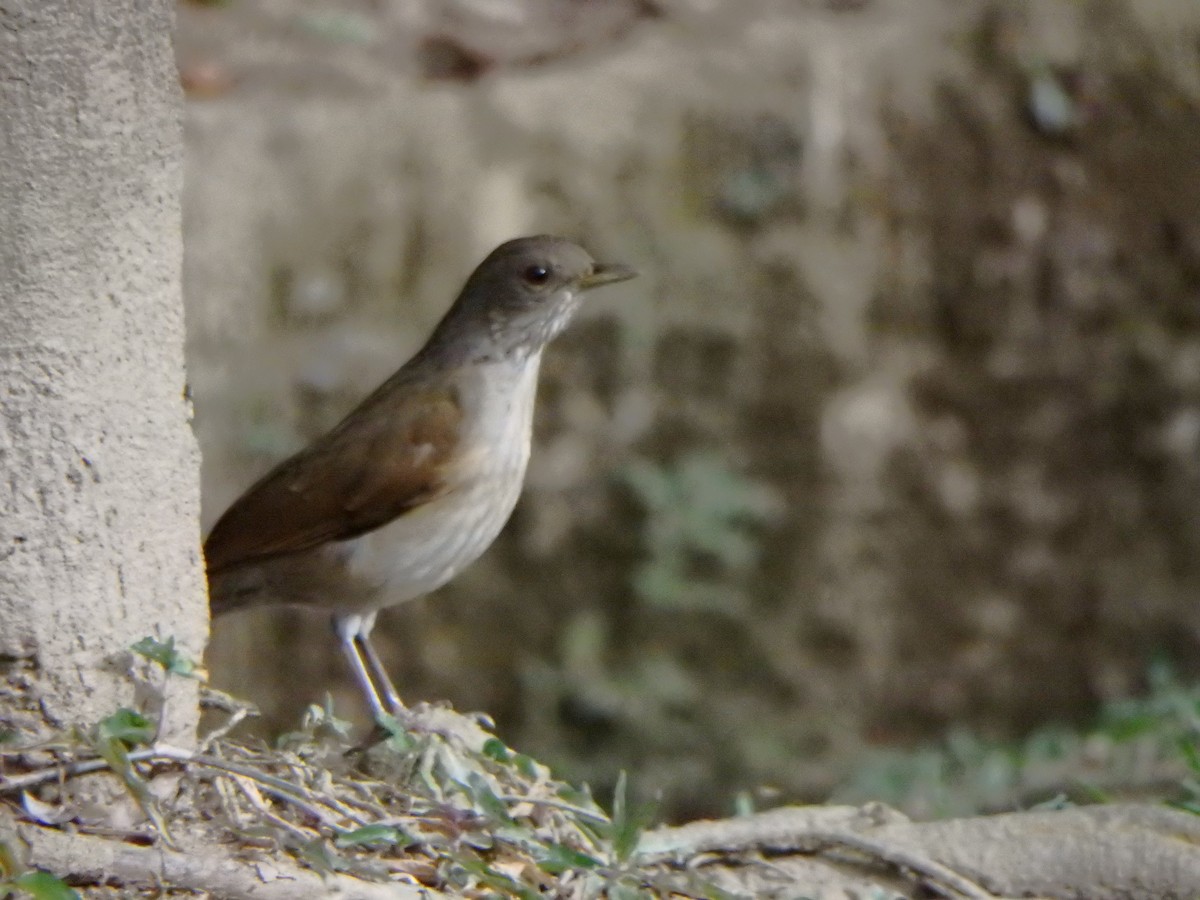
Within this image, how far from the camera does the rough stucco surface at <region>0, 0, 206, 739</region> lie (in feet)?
11.9

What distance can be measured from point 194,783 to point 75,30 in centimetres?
149

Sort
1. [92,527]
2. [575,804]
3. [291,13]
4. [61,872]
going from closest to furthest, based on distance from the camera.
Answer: [61,872] → [92,527] → [575,804] → [291,13]

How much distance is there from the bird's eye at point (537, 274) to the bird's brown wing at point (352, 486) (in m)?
0.45

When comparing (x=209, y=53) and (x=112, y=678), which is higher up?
(x=209, y=53)

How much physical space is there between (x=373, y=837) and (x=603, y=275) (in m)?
2.42

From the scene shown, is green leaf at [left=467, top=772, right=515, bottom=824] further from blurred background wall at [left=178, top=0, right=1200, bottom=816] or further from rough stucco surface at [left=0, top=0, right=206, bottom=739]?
blurred background wall at [left=178, top=0, right=1200, bottom=816]

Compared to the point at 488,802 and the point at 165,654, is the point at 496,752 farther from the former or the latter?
the point at 165,654

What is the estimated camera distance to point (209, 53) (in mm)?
8188

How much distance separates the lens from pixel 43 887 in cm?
319

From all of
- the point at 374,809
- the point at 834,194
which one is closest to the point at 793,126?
the point at 834,194

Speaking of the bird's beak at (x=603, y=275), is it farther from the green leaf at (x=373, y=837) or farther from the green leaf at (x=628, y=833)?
the green leaf at (x=373, y=837)

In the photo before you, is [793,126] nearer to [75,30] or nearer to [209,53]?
[209,53]

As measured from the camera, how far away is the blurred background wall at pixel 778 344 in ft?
25.8

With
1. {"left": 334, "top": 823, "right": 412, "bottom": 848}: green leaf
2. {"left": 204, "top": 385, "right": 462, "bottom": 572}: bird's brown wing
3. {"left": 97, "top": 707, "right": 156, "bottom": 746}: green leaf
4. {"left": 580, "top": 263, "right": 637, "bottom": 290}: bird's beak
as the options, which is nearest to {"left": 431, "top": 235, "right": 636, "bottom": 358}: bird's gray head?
{"left": 580, "top": 263, "right": 637, "bottom": 290}: bird's beak
